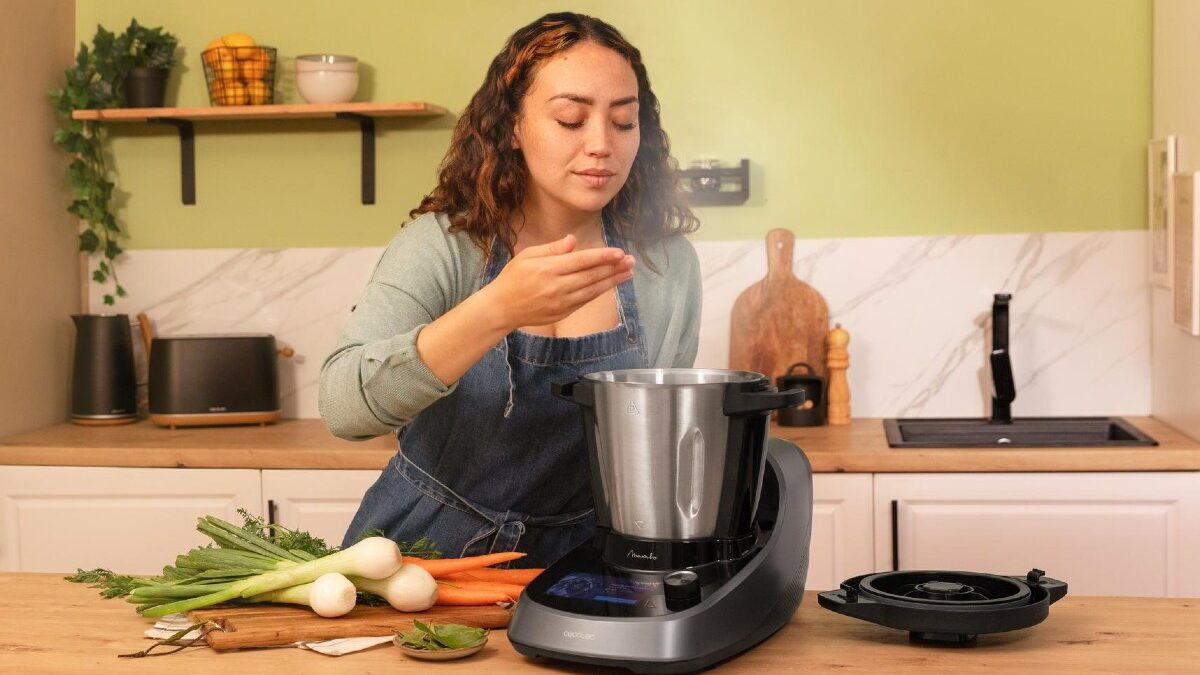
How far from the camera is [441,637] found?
4.06ft

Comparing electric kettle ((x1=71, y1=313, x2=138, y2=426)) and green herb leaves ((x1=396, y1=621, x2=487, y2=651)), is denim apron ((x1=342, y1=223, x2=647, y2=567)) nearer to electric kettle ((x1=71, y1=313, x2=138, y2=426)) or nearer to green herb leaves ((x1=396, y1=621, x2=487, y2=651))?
green herb leaves ((x1=396, y1=621, x2=487, y2=651))

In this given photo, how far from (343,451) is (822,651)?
1726 millimetres

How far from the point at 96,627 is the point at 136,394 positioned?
2.06m

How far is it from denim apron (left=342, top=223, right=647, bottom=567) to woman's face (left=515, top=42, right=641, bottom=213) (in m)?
0.17

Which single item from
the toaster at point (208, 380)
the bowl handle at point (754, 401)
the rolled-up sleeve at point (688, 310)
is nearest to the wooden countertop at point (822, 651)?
the bowl handle at point (754, 401)

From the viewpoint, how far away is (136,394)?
3322mm

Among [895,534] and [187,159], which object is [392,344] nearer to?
[895,534]

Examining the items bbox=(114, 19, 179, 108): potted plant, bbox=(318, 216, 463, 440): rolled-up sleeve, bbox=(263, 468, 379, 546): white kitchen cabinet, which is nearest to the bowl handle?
bbox=(318, 216, 463, 440): rolled-up sleeve

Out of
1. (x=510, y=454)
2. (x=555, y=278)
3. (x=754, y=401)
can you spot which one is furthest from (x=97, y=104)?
(x=754, y=401)

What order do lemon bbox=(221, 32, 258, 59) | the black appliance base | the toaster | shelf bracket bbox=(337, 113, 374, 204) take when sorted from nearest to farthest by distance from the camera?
the black appliance base, the toaster, lemon bbox=(221, 32, 258, 59), shelf bracket bbox=(337, 113, 374, 204)

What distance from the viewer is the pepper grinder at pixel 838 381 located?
10.2 ft

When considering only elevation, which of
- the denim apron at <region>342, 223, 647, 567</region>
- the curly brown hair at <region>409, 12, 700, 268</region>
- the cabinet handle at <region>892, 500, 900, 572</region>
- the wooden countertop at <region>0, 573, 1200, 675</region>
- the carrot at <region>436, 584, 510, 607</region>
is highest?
the curly brown hair at <region>409, 12, 700, 268</region>

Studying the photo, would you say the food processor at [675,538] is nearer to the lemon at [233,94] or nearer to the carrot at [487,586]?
the carrot at [487,586]

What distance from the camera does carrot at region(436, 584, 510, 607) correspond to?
4.57 feet
